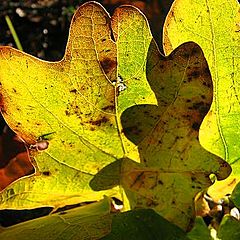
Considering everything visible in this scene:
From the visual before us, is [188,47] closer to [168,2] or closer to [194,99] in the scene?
[194,99]

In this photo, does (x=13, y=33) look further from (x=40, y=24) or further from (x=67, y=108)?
Answer: (x=67, y=108)

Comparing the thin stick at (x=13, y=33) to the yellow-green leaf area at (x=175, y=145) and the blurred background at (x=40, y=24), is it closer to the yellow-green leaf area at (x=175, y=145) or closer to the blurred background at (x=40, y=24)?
the blurred background at (x=40, y=24)

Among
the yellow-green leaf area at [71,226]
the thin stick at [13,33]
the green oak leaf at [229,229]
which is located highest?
the thin stick at [13,33]

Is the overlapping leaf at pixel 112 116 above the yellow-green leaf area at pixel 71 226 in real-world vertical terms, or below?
above

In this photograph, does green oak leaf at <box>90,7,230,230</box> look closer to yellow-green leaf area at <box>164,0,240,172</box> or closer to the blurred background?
yellow-green leaf area at <box>164,0,240,172</box>

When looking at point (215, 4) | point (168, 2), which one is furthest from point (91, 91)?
point (168, 2)

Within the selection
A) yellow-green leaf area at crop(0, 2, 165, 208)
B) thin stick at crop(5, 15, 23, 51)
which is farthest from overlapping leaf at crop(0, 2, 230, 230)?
thin stick at crop(5, 15, 23, 51)

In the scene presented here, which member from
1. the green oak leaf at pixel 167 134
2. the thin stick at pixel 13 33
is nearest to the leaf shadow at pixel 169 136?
the green oak leaf at pixel 167 134
